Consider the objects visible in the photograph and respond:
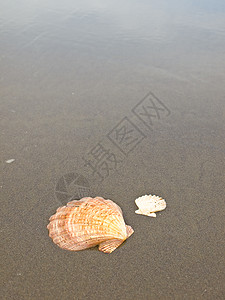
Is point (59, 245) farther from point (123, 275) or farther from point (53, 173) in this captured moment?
point (53, 173)

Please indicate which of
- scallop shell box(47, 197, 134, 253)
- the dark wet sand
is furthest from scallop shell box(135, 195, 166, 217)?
scallop shell box(47, 197, 134, 253)

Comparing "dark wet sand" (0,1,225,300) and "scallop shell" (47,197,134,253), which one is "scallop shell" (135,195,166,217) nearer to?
"dark wet sand" (0,1,225,300)

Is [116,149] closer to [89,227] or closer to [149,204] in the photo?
[149,204]

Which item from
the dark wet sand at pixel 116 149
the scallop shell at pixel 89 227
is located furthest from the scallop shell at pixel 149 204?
the scallop shell at pixel 89 227

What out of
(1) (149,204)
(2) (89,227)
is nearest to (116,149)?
(1) (149,204)

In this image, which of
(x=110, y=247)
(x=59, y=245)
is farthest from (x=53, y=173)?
(x=110, y=247)

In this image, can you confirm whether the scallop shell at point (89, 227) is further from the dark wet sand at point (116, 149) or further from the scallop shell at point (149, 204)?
the scallop shell at point (149, 204)
